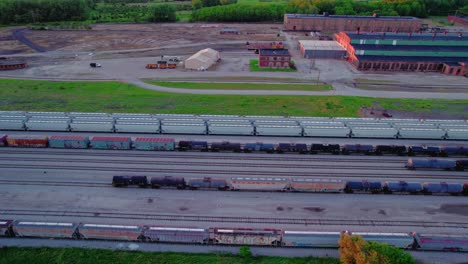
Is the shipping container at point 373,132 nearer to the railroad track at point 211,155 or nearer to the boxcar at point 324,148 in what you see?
the railroad track at point 211,155

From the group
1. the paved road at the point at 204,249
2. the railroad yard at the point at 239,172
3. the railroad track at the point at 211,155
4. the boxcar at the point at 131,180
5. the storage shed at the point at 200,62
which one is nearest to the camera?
the paved road at the point at 204,249

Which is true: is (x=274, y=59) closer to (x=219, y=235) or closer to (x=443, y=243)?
(x=219, y=235)

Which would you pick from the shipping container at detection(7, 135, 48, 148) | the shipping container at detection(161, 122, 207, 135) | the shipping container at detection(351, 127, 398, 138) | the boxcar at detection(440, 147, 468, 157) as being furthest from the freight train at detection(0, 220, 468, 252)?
the shipping container at detection(161, 122, 207, 135)

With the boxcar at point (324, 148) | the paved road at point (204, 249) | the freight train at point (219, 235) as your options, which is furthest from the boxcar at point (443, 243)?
the boxcar at point (324, 148)

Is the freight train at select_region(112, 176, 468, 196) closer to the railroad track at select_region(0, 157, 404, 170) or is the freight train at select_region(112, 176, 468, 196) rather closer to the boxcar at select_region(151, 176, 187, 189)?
the boxcar at select_region(151, 176, 187, 189)

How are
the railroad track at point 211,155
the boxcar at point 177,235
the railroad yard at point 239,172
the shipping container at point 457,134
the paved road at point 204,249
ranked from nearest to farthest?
1. the paved road at point 204,249
2. the boxcar at point 177,235
3. the railroad yard at point 239,172
4. the railroad track at point 211,155
5. the shipping container at point 457,134

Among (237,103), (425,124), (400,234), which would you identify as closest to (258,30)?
(237,103)

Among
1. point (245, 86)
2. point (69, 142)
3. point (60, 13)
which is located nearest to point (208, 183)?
point (69, 142)
